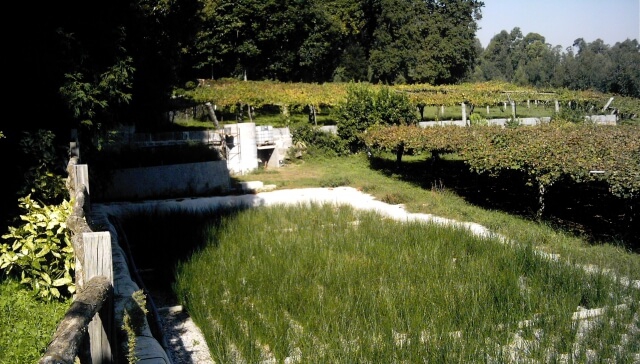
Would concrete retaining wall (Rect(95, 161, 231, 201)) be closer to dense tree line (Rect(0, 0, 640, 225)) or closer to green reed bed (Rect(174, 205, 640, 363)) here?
dense tree line (Rect(0, 0, 640, 225))

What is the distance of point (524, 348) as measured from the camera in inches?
202

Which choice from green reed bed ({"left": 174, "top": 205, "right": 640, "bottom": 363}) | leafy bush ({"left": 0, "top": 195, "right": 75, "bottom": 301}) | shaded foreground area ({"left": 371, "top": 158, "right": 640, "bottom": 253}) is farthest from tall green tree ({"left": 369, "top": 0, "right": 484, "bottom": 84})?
leafy bush ({"left": 0, "top": 195, "right": 75, "bottom": 301})

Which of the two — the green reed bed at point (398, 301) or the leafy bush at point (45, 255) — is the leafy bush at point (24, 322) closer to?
the leafy bush at point (45, 255)

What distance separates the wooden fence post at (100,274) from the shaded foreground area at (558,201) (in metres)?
9.18

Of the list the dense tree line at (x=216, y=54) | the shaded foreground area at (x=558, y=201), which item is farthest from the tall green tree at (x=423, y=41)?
the shaded foreground area at (x=558, y=201)

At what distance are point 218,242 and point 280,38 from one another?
36.8 meters

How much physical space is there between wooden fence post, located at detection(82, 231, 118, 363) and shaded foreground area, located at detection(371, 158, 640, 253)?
361 inches

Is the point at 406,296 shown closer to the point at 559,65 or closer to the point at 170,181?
the point at 170,181

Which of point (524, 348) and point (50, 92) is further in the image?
point (50, 92)

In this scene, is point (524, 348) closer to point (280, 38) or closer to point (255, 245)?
point (255, 245)

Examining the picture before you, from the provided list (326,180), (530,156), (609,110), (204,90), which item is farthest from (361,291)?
(609,110)

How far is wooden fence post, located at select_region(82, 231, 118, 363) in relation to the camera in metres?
3.02

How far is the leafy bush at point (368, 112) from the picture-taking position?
24234 mm

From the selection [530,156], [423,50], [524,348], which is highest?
[423,50]
